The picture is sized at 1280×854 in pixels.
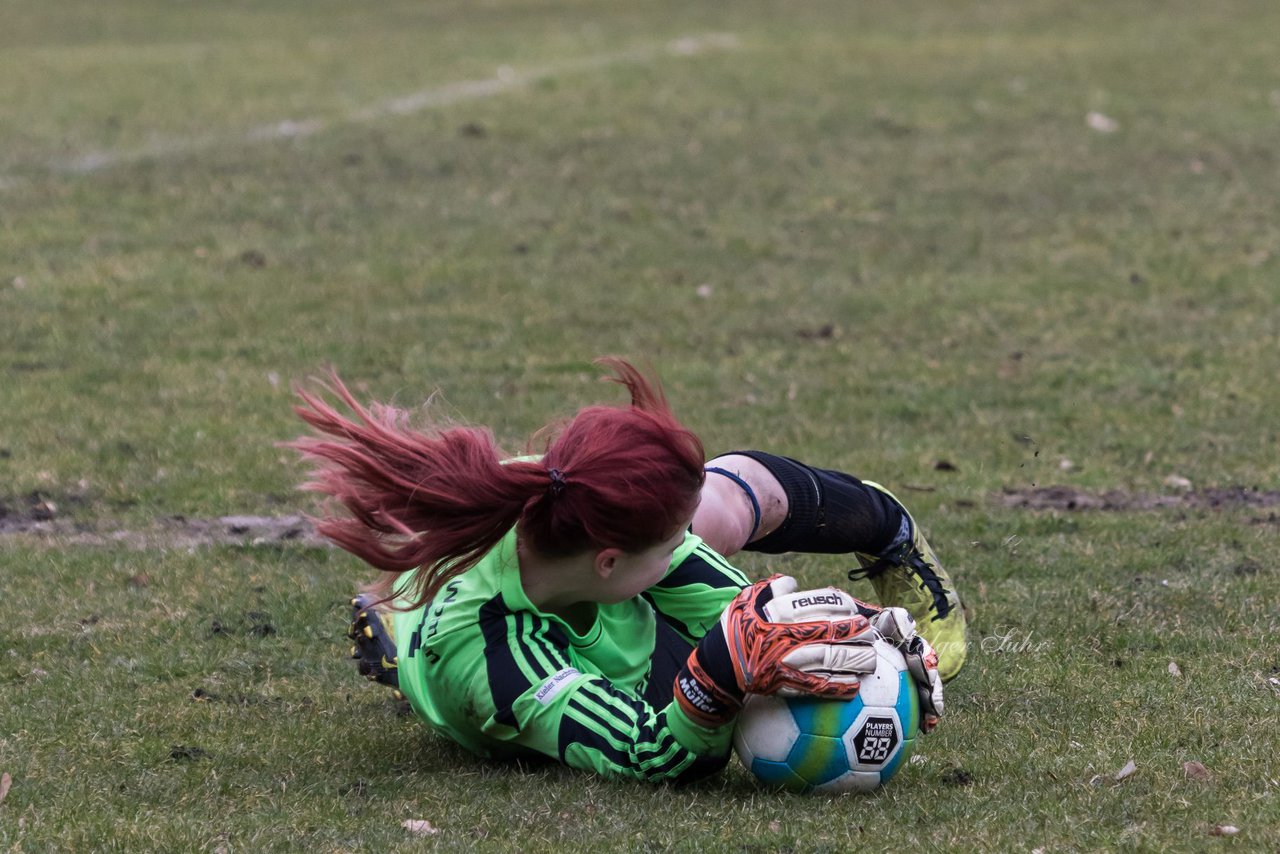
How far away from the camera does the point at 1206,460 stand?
8.16 metres

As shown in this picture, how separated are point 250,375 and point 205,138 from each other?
6758 mm

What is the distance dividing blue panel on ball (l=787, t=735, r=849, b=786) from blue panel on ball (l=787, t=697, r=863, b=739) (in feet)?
0.07

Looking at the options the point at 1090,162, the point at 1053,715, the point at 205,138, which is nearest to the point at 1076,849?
the point at 1053,715

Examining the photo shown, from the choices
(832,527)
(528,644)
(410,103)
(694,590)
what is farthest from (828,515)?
(410,103)

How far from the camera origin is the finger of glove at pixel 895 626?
4.20 m

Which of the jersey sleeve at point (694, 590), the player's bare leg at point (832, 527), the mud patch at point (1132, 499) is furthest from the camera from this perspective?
the mud patch at point (1132, 499)

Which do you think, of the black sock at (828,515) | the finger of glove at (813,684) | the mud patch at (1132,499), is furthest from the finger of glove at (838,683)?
the mud patch at (1132,499)

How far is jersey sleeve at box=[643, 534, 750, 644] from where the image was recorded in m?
4.59

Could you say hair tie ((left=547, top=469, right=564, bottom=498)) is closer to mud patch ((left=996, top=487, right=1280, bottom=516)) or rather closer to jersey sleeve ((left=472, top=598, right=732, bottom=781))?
jersey sleeve ((left=472, top=598, right=732, bottom=781))

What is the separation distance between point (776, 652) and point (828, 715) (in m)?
0.27

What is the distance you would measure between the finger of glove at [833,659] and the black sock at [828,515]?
851 millimetres

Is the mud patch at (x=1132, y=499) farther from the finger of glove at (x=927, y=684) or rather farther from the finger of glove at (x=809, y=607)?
the finger of glove at (x=809, y=607)

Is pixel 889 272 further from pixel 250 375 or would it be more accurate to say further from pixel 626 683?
pixel 626 683

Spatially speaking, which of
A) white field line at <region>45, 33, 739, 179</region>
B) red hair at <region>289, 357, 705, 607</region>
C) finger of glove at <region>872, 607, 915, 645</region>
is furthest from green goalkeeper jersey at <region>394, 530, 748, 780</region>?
white field line at <region>45, 33, 739, 179</region>
